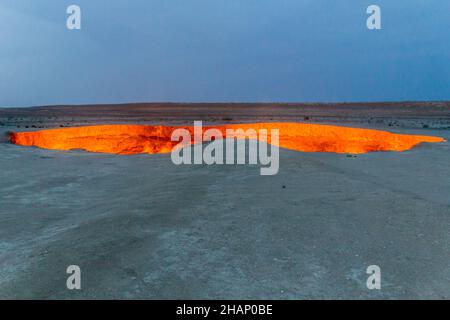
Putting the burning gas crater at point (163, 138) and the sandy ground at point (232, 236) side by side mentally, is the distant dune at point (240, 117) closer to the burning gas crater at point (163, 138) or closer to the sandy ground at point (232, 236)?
the burning gas crater at point (163, 138)

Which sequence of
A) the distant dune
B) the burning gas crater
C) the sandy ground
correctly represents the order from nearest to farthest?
the sandy ground, the burning gas crater, the distant dune

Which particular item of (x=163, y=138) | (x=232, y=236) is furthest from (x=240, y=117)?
(x=232, y=236)

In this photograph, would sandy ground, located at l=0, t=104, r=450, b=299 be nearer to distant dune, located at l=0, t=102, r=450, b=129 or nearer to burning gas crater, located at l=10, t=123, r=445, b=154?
burning gas crater, located at l=10, t=123, r=445, b=154

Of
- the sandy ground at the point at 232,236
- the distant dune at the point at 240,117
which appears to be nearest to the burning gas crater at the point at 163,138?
the distant dune at the point at 240,117

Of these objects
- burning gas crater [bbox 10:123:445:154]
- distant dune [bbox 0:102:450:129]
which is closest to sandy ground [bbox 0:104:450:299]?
burning gas crater [bbox 10:123:445:154]

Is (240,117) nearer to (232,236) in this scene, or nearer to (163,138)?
(163,138)
